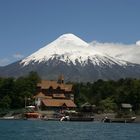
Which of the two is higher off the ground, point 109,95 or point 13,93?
point 13,93

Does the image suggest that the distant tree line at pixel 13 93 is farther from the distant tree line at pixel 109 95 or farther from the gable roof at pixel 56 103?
the distant tree line at pixel 109 95

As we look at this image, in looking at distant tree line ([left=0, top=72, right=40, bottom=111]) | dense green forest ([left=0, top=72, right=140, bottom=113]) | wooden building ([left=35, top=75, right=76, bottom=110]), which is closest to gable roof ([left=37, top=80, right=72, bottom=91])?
wooden building ([left=35, top=75, right=76, bottom=110])

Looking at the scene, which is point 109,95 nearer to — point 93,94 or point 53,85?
point 93,94

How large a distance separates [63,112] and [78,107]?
1357cm

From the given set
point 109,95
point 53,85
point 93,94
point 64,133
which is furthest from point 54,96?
point 64,133

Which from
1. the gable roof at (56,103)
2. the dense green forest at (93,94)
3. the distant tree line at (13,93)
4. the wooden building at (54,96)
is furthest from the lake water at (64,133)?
the wooden building at (54,96)

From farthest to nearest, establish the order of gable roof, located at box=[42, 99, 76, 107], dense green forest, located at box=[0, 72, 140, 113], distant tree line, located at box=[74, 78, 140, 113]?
1. gable roof, located at box=[42, 99, 76, 107]
2. dense green forest, located at box=[0, 72, 140, 113]
3. distant tree line, located at box=[74, 78, 140, 113]

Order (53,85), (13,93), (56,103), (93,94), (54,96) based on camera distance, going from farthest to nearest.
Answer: (53,85), (93,94), (54,96), (56,103), (13,93)

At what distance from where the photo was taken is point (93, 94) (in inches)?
5802

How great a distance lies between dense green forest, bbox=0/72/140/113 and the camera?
415ft

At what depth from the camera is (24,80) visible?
5389 inches

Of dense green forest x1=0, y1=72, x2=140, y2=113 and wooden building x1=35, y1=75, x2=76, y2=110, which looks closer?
dense green forest x1=0, y1=72, x2=140, y2=113

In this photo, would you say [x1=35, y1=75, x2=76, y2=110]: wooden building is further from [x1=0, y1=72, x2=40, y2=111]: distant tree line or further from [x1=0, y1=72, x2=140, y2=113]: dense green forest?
[x1=0, y1=72, x2=40, y2=111]: distant tree line

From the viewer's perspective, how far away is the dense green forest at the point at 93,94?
415ft
